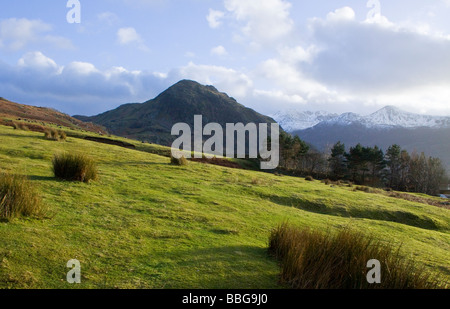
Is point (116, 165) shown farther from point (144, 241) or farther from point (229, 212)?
point (144, 241)

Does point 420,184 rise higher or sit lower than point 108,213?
lower

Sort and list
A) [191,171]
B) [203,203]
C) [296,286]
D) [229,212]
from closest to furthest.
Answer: [296,286] → [229,212] → [203,203] → [191,171]

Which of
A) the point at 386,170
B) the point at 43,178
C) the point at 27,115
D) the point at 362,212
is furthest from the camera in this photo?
the point at 386,170

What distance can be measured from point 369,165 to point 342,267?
85640mm

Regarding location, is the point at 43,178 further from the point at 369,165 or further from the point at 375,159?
the point at 369,165

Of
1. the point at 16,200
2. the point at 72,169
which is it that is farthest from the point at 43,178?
the point at 16,200

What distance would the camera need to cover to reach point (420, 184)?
262ft

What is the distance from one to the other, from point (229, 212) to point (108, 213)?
4183mm

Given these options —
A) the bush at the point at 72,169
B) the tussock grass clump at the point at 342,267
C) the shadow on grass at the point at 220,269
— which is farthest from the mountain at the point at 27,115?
the tussock grass clump at the point at 342,267

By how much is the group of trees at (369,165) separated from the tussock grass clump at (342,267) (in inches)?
2616

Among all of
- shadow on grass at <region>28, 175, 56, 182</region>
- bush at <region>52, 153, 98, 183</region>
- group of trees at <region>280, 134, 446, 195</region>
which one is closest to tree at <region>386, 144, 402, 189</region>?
group of trees at <region>280, 134, 446, 195</region>

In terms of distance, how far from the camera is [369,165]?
8044cm

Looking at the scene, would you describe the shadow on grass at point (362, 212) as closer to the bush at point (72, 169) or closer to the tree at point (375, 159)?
the bush at point (72, 169)
